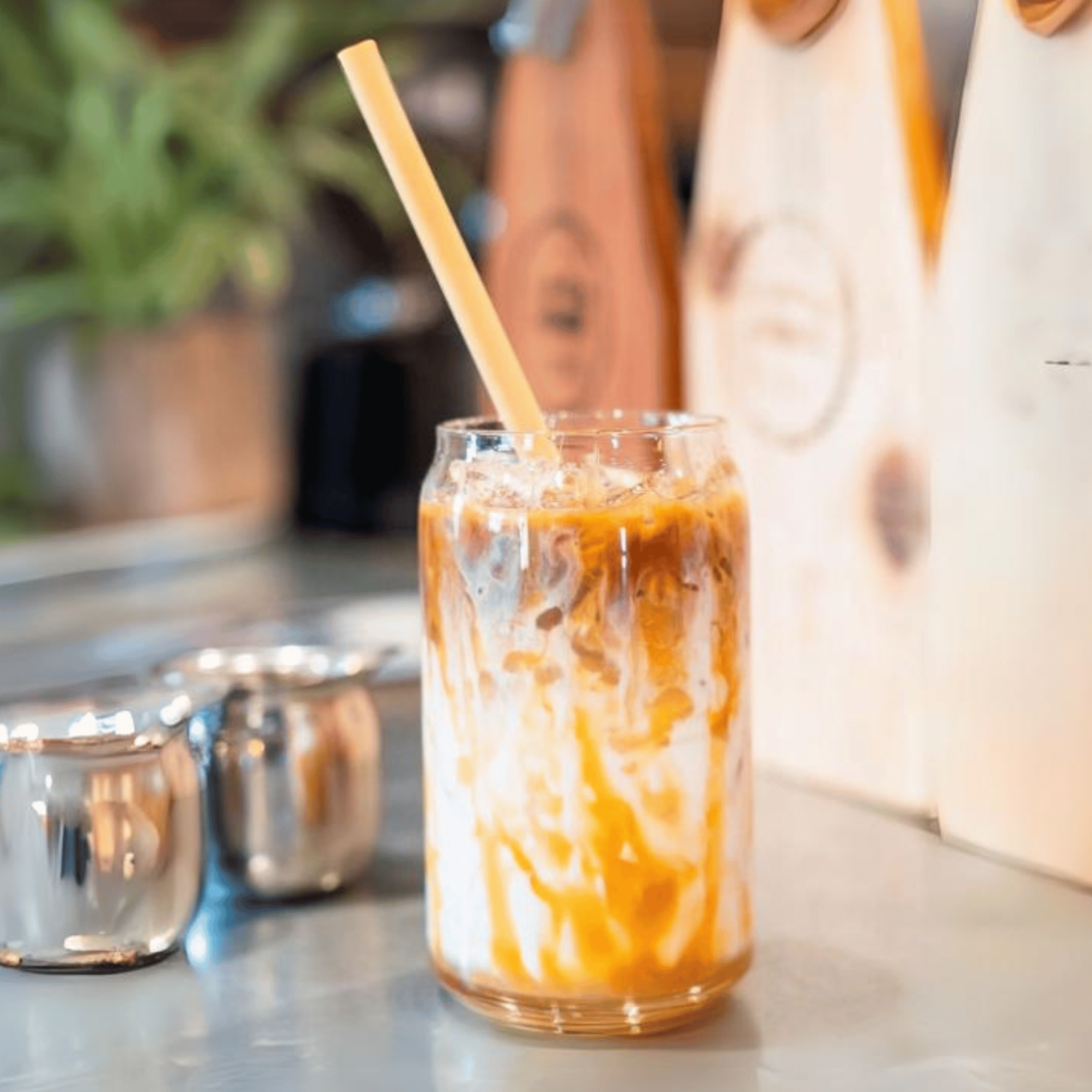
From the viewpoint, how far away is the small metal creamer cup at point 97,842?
Answer: 66 centimetres

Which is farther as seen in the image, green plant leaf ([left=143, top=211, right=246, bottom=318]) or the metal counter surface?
green plant leaf ([left=143, top=211, right=246, bottom=318])

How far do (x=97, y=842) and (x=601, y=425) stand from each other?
0.27 metres

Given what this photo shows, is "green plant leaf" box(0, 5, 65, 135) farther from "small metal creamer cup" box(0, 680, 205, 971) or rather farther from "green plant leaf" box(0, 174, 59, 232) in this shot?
"small metal creamer cup" box(0, 680, 205, 971)

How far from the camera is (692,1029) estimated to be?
63 centimetres

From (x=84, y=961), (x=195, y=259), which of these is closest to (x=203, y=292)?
(x=195, y=259)

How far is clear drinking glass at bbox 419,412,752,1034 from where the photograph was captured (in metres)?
0.60

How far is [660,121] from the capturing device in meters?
1.00

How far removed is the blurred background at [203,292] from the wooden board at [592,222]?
45 centimetres

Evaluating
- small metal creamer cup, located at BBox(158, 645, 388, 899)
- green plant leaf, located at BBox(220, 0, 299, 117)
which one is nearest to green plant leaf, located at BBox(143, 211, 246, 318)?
green plant leaf, located at BBox(220, 0, 299, 117)

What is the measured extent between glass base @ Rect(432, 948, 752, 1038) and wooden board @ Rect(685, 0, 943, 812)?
0.25m

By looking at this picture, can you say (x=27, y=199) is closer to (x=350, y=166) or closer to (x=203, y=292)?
(x=203, y=292)

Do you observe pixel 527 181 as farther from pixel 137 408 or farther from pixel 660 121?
pixel 137 408

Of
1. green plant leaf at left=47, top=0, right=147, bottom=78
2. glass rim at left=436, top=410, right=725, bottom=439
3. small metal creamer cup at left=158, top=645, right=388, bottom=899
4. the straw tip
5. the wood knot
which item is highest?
green plant leaf at left=47, top=0, right=147, bottom=78

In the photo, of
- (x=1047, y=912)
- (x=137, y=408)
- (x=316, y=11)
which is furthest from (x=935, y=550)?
(x=316, y=11)
